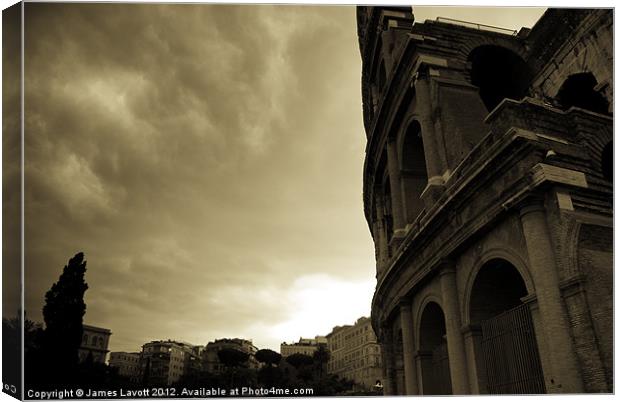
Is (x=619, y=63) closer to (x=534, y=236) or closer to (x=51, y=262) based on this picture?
(x=534, y=236)

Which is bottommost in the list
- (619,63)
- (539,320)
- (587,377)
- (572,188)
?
(587,377)

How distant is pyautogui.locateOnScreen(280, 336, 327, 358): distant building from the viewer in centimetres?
1266

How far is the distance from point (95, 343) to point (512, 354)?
28.2 feet

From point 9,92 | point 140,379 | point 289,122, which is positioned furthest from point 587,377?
point 9,92

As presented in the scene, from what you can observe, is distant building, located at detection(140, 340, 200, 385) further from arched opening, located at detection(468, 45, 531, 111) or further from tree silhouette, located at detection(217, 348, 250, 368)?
arched opening, located at detection(468, 45, 531, 111)

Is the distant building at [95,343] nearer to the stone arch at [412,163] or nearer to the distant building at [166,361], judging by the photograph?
the distant building at [166,361]

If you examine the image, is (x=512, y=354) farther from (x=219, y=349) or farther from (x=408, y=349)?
(x=219, y=349)

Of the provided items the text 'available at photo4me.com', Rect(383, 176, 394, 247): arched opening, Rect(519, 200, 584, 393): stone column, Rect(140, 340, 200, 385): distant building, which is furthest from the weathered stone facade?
Rect(140, 340, 200, 385): distant building

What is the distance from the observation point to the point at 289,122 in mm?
13820

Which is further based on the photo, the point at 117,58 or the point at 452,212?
the point at 117,58

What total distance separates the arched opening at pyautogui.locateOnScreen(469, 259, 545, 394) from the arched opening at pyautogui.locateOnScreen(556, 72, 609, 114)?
604 cm

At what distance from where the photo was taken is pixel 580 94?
15094 millimetres

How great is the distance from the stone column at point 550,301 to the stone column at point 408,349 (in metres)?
5.80

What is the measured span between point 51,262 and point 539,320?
30.4 ft
